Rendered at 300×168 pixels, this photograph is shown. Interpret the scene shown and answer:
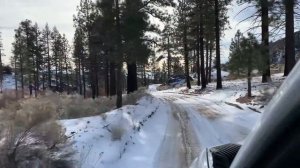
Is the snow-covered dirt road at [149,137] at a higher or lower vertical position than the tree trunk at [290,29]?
lower

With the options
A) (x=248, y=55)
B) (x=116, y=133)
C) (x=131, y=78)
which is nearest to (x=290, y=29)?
(x=248, y=55)

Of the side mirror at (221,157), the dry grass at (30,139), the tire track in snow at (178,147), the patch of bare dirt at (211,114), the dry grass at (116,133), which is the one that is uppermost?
the side mirror at (221,157)

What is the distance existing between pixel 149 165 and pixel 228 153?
9.05 meters

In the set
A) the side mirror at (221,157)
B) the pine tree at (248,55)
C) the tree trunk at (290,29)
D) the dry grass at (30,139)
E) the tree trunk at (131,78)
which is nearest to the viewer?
the side mirror at (221,157)

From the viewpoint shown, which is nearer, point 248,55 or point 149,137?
point 149,137

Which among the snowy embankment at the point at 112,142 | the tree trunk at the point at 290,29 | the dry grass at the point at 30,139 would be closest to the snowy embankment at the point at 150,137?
the snowy embankment at the point at 112,142

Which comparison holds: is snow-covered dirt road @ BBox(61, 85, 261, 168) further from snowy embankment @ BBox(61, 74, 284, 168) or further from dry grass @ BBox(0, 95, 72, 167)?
dry grass @ BBox(0, 95, 72, 167)

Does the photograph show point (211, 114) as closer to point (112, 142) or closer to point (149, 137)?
point (149, 137)

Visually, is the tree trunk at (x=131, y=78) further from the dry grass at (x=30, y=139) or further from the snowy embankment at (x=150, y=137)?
the dry grass at (x=30, y=139)

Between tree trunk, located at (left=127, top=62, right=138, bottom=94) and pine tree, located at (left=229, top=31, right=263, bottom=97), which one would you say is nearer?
pine tree, located at (left=229, top=31, right=263, bottom=97)

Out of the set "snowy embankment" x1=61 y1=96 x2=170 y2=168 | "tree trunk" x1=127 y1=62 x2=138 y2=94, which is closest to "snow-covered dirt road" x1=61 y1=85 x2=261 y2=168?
"snowy embankment" x1=61 y1=96 x2=170 y2=168

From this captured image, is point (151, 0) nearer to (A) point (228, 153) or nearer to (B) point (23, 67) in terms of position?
(A) point (228, 153)

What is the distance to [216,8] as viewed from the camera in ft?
135

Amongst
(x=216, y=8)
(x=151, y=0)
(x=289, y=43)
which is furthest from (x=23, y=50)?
(x=289, y=43)
